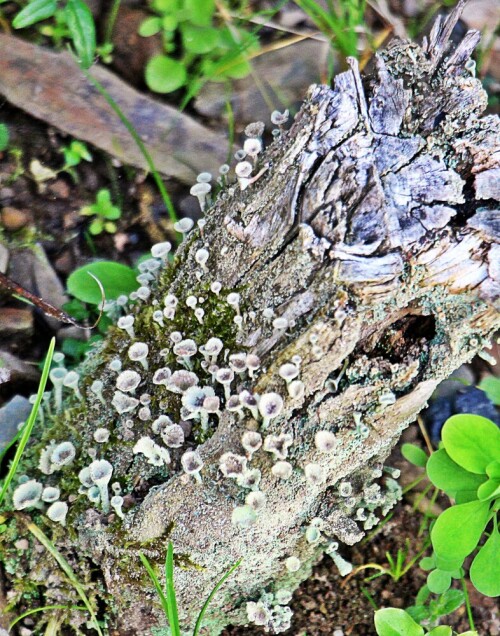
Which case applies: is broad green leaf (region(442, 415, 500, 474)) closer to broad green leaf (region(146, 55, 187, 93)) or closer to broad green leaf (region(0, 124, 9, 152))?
broad green leaf (region(146, 55, 187, 93))

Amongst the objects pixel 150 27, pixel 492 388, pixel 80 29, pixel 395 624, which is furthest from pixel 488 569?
pixel 150 27

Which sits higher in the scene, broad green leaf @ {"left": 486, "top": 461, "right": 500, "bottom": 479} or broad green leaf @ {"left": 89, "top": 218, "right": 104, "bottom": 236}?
broad green leaf @ {"left": 89, "top": 218, "right": 104, "bottom": 236}

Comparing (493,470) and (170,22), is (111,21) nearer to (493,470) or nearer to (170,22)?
(170,22)

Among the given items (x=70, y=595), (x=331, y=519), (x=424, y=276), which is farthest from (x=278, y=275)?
(x=70, y=595)

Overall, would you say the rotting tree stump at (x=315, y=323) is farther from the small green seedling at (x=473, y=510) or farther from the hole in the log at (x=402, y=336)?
the small green seedling at (x=473, y=510)

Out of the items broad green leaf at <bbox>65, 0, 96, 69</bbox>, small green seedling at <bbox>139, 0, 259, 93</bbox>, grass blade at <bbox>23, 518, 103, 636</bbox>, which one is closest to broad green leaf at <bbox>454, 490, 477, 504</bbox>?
grass blade at <bbox>23, 518, 103, 636</bbox>

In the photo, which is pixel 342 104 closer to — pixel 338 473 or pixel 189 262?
pixel 189 262
